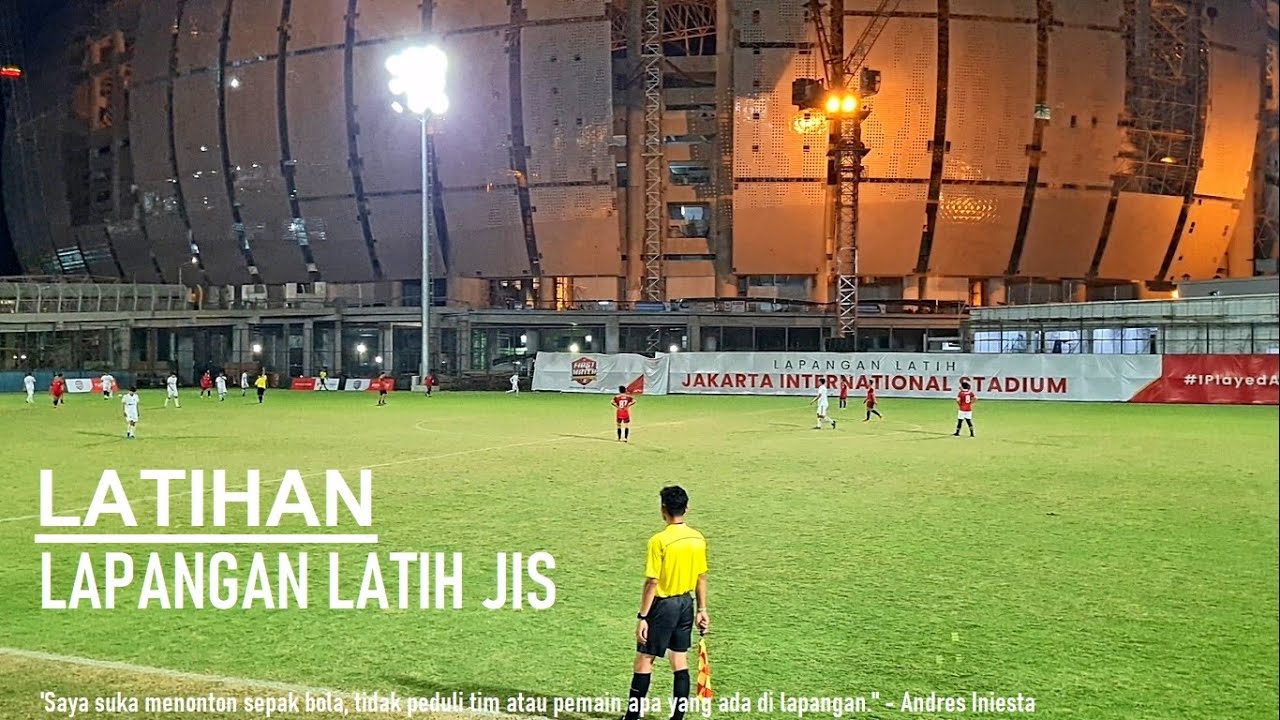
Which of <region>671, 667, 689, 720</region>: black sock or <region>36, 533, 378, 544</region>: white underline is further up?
<region>671, 667, 689, 720</region>: black sock

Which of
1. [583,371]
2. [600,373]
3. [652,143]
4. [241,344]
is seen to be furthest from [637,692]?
[241,344]

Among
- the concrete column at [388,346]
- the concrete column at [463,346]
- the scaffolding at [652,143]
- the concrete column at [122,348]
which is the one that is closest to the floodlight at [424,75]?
the concrete column at [463,346]

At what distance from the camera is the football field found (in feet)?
23.3

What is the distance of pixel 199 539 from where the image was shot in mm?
12102

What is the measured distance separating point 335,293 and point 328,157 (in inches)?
388

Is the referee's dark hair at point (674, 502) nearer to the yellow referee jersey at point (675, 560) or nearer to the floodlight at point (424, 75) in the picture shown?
the yellow referee jersey at point (675, 560)

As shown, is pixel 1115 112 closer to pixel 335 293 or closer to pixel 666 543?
pixel 335 293

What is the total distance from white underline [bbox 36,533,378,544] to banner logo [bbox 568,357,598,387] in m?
35.7

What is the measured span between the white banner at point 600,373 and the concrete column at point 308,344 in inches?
680

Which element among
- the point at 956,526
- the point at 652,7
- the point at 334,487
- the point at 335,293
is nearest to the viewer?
the point at 956,526

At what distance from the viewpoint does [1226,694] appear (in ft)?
22.4

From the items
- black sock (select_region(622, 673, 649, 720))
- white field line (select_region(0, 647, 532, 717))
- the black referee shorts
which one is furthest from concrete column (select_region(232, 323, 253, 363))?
the black referee shorts

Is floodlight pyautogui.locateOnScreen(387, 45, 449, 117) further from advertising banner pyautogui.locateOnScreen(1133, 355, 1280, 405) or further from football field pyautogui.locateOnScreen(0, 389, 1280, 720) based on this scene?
advertising banner pyautogui.locateOnScreen(1133, 355, 1280, 405)

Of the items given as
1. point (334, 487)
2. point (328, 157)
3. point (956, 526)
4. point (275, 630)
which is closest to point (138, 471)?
point (334, 487)
